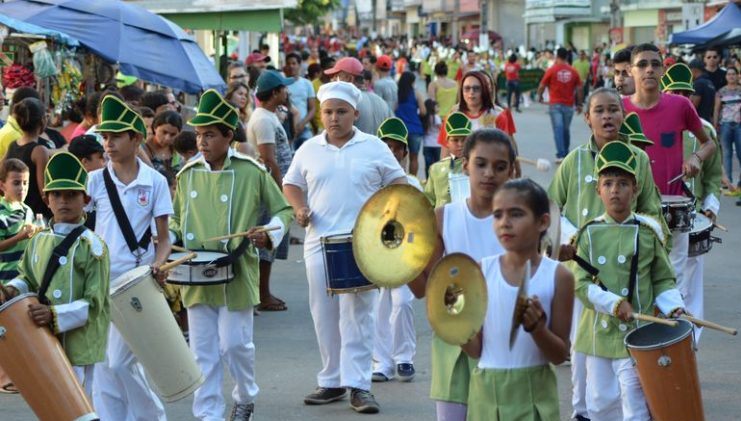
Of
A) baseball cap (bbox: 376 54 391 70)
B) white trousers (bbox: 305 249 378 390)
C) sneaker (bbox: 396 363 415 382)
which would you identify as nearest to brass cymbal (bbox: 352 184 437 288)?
white trousers (bbox: 305 249 378 390)

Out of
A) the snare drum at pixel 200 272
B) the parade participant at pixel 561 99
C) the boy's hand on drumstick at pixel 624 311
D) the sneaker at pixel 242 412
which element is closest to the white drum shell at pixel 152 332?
the snare drum at pixel 200 272

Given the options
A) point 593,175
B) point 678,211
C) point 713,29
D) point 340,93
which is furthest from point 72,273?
point 713,29

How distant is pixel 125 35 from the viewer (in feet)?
49.0

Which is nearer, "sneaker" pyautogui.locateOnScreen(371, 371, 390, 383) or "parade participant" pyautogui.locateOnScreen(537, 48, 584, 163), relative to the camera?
"sneaker" pyautogui.locateOnScreen(371, 371, 390, 383)

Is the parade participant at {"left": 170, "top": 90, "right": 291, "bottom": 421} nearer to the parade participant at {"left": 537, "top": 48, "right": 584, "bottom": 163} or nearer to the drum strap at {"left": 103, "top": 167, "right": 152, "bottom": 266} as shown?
the drum strap at {"left": 103, "top": 167, "right": 152, "bottom": 266}

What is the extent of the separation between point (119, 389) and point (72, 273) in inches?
39.7

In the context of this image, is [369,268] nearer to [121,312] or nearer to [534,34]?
[121,312]

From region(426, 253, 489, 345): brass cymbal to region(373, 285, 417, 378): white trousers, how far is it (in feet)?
14.9

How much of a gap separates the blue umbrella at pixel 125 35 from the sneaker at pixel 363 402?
682cm

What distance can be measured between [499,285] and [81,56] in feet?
36.3

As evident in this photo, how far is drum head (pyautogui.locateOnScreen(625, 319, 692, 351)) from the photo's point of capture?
259 inches

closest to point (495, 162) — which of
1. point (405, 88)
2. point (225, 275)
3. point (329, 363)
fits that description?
point (225, 275)

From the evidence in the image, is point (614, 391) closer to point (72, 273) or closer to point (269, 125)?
point (72, 273)

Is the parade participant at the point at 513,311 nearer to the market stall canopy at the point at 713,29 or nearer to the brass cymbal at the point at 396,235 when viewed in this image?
the brass cymbal at the point at 396,235
